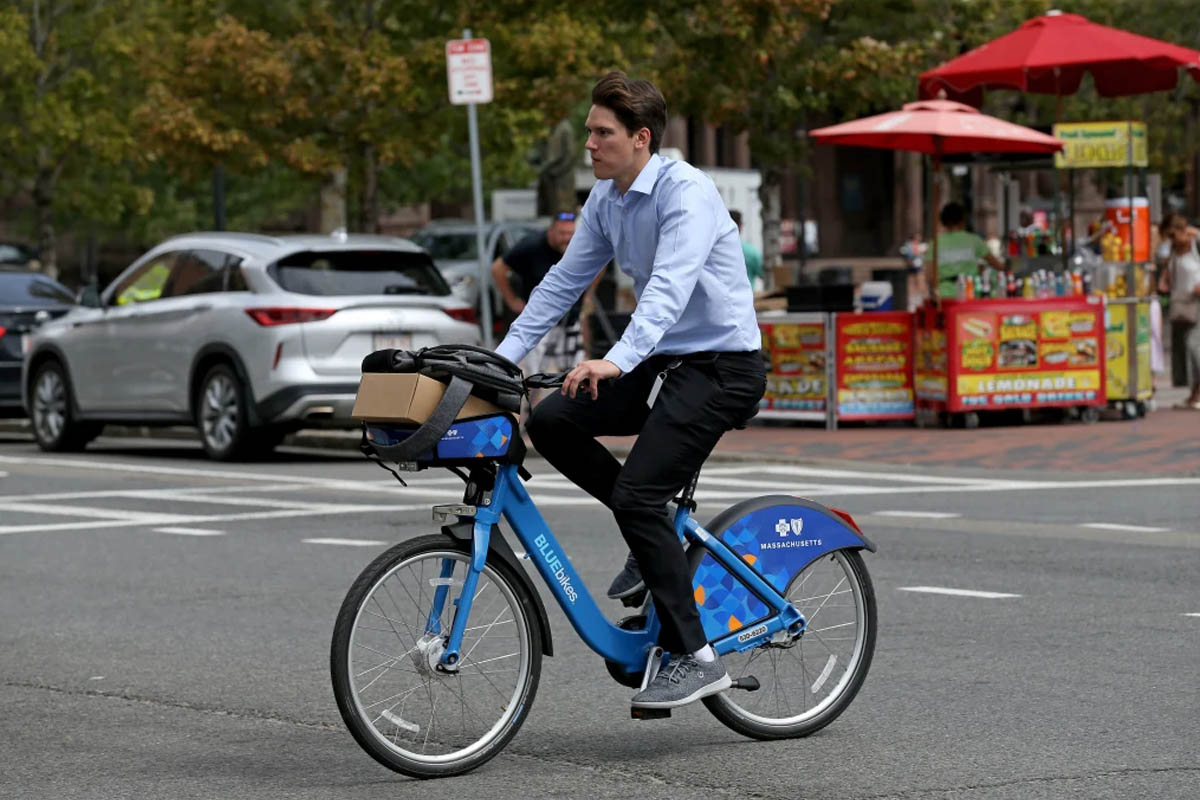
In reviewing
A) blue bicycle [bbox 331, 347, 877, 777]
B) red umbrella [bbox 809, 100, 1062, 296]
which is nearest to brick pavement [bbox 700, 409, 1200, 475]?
red umbrella [bbox 809, 100, 1062, 296]

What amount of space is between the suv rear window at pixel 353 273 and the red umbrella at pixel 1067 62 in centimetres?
565

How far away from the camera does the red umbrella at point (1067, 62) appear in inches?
754

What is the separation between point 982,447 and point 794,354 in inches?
109

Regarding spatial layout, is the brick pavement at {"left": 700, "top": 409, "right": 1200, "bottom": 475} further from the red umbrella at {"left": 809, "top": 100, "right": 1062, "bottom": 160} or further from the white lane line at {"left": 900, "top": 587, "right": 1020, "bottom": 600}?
the white lane line at {"left": 900, "top": 587, "right": 1020, "bottom": 600}

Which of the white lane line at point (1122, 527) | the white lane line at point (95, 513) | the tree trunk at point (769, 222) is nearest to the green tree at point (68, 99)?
the tree trunk at point (769, 222)

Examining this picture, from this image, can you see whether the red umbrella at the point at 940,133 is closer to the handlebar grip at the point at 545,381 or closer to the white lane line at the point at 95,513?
the white lane line at the point at 95,513

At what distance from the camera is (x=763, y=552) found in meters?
6.46

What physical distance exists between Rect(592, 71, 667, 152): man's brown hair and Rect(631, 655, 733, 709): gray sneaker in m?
1.41

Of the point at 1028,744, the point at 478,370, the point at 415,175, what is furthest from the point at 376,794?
the point at 415,175

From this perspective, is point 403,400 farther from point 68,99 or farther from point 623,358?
point 68,99

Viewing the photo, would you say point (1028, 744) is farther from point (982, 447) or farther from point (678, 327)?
point (982, 447)

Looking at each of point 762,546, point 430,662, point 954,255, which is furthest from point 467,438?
point 954,255

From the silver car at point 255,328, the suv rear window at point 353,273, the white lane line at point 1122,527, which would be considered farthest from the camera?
the suv rear window at point 353,273

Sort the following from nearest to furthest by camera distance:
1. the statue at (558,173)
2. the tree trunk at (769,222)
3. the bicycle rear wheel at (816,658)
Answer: the bicycle rear wheel at (816,658) → the tree trunk at (769,222) → the statue at (558,173)
